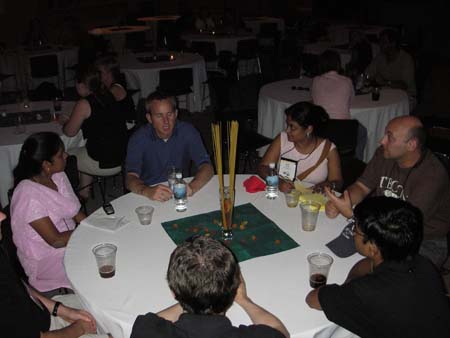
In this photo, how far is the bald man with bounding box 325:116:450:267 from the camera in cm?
248

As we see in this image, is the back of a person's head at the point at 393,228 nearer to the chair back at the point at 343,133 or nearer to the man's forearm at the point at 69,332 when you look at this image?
the man's forearm at the point at 69,332

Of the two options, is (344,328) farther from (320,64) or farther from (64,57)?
(64,57)

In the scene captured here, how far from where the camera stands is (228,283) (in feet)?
4.89

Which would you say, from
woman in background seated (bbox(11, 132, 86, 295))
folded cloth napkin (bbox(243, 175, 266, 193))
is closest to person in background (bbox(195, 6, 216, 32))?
folded cloth napkin (bbox(243, 175, 266, 193))

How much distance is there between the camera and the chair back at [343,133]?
Answer: 12.8 ft

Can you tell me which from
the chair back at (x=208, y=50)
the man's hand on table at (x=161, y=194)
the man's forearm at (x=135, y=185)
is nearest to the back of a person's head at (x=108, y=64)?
the man's forearm at (x=135, y=185)

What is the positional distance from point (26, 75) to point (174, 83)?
3013 millimetres

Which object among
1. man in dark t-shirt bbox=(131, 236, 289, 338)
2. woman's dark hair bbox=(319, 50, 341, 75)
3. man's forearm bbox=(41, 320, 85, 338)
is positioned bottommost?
man's forearm bbox=(41, 320, 85, 338)

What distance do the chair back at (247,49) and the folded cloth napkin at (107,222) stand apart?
6.52 metres

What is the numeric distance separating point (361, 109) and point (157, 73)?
319cm

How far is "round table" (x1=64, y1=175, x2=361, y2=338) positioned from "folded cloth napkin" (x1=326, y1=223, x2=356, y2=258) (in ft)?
0.10

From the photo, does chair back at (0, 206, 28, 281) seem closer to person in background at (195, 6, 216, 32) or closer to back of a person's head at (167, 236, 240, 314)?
back of a person's head at (167, 236, 240, 314)

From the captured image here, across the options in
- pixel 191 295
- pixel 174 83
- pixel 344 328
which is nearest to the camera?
pixel 191 295

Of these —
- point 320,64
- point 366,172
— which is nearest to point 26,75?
point 320,64
